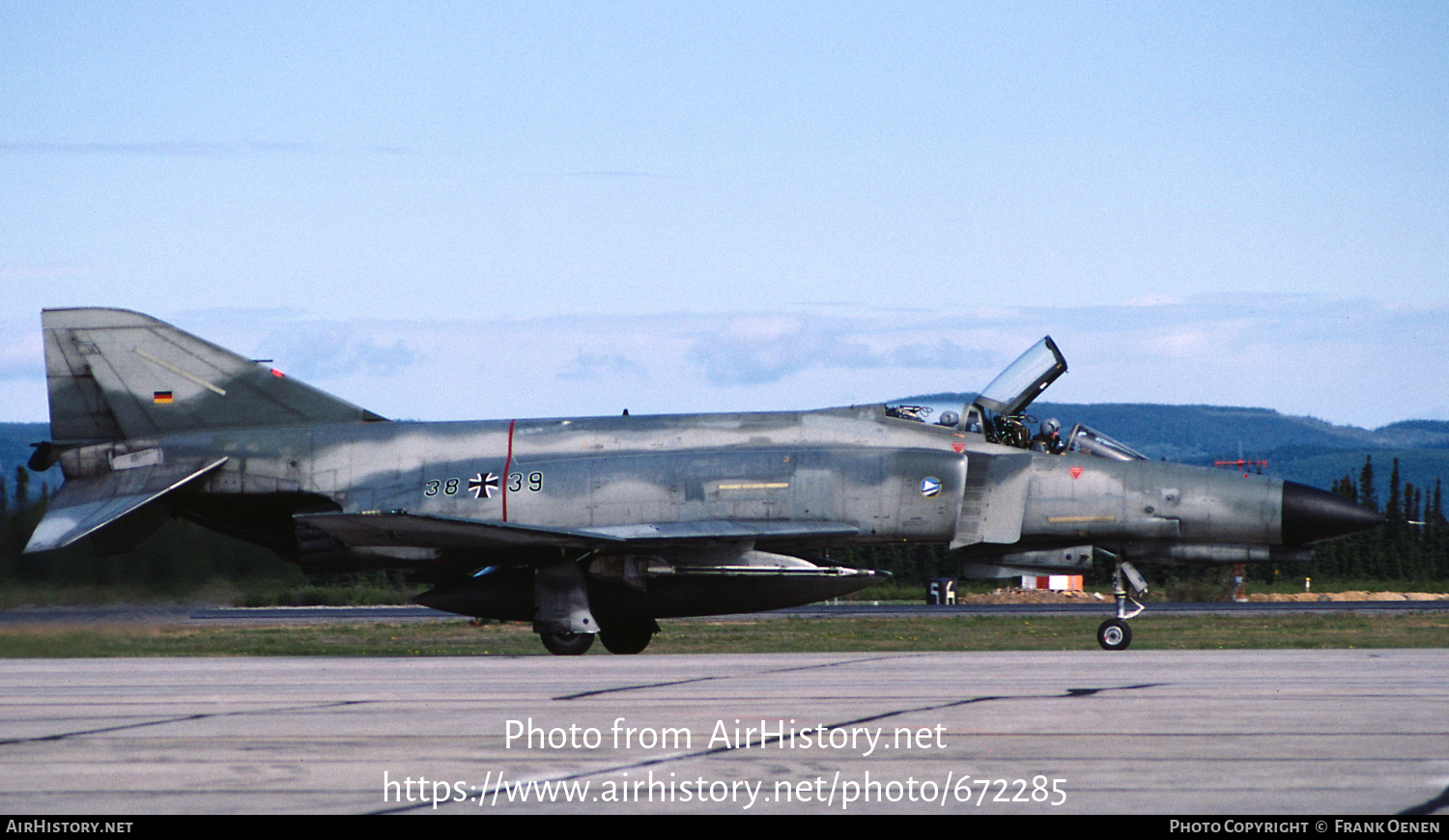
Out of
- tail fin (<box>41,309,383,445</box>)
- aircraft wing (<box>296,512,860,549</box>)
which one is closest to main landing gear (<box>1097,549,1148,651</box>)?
aircraft wing (<box>296,512,860,549</box>)

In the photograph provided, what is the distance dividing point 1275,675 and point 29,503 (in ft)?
47.7

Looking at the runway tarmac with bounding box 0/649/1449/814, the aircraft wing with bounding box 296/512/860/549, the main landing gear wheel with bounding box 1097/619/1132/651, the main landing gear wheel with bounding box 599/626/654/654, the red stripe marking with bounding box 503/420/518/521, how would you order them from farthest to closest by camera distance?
the main landing gear wheel with bounding box 599/626/654/654, the red stripe marking with bounding box 503/420/518/521, the main landing gear wheel with bounding box 1097/619/1132/651, the aircraft wing with bounding box 296/512/860/549, the runway tarmac with bounding box 0/649/1449/814

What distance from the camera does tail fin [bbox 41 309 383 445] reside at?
707 inches

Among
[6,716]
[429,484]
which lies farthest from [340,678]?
[429,484]

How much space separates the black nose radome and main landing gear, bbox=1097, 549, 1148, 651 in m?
1.63

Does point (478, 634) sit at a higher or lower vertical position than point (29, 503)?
lower

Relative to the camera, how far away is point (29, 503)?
1769cm

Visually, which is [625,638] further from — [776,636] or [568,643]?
[776,636]

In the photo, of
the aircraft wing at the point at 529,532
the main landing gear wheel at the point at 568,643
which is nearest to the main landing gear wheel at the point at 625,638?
the main landing gear wheel at the point at 568,643

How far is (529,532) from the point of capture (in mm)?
15445

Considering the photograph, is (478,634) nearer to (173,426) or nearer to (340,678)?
(173,426)

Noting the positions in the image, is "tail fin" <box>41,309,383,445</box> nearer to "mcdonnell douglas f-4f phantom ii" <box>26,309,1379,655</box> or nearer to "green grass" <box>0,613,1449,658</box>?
"mcdonnell douglas f-4f phantom ii" <box>26,309,1379,655</box>

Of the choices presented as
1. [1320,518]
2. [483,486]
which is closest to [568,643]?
[483,486]

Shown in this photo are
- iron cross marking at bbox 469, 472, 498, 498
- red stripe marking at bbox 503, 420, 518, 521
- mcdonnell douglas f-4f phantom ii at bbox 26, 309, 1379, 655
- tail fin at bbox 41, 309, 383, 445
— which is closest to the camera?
mcdonnell douglas f-4f phantom ii at bbox 26, 309, 1379, 655
